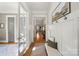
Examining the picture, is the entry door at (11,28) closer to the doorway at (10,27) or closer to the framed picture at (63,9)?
the doorway at (10,27)

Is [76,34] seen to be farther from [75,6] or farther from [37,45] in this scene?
[37,45]

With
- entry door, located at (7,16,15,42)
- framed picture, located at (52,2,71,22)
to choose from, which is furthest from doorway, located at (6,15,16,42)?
framed picture, located at (52,2,71,22)

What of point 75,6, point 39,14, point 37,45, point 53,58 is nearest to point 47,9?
point 39,14

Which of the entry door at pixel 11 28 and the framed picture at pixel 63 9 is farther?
the entry door at pixel 11 28

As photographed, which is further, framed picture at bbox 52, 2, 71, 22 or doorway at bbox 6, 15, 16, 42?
doorway at bbox 6, 15, 16, 42

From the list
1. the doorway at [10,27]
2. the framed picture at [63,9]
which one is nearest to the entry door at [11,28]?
the doorway at [10,27]

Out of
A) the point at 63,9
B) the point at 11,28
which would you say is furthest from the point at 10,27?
the point at 63,9

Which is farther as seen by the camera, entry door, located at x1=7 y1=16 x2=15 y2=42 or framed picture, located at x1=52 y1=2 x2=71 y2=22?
entry door, located at x1=7 y1=16 x2=15 y2=42

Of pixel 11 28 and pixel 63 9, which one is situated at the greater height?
pixel 63 9

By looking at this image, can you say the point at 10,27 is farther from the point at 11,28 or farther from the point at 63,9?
the point at 63,9

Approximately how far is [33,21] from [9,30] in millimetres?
2253

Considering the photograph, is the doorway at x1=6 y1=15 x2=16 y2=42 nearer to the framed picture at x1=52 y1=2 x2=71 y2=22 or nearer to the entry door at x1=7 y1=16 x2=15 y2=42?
the entry door at x1=7 y1=16 x2=15 y2=42

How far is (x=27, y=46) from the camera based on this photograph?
153 inches

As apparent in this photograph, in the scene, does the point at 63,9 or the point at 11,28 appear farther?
the point at 11,28
